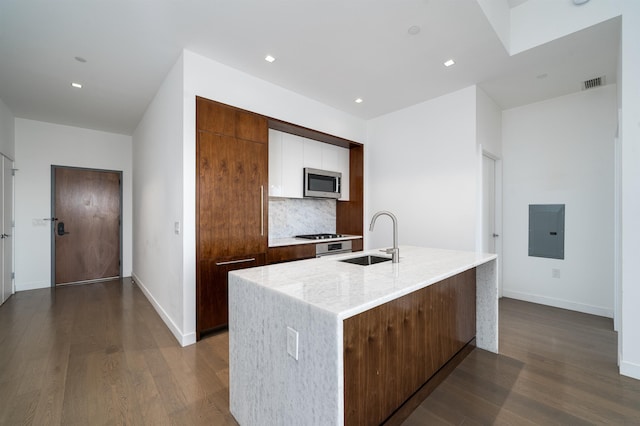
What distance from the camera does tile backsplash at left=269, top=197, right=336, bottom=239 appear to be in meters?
4.22

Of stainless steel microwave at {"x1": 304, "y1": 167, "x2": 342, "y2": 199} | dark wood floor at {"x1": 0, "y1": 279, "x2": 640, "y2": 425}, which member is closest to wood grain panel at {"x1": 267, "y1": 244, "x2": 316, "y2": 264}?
stainless steel microwave at {"x1": 304, "y1": 167, "x2": 342, "y2": 199}

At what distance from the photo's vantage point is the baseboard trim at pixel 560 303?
3.48 meters

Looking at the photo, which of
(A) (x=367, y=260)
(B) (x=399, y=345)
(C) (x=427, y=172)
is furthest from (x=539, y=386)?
(C) (x=427, y=172)

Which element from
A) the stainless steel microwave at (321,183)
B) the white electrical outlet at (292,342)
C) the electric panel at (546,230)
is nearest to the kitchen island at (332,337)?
the white electrical outlet at (292,342)

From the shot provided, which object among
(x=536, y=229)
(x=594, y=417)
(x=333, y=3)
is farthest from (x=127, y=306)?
(x=536, y=229)

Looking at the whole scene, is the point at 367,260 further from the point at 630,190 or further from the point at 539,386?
the point at 630,190

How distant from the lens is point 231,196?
2.96 m

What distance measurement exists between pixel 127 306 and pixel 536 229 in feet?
18.8

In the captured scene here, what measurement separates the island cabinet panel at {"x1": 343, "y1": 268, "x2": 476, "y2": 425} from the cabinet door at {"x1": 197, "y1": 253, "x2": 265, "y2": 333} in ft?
6.26

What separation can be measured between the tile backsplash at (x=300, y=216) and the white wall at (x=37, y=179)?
146 inches

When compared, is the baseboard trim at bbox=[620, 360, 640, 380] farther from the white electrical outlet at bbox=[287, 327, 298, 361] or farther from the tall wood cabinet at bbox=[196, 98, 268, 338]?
the tall wood cabinet at bbox=[196, 98, 268, 338]

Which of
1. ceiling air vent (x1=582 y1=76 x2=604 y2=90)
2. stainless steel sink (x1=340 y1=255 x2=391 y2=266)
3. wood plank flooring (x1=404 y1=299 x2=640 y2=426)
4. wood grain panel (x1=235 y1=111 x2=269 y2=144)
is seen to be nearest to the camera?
wood plank flooring (x1=404 y1=299 x2=640 y2=426)

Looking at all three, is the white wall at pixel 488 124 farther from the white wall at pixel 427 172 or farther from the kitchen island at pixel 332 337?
the kitchen island at pixel 332 337

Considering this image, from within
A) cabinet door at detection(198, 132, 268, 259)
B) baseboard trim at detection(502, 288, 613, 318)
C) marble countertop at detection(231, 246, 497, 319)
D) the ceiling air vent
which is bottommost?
baseboard trim at detection(502, 288, 613, 318)
